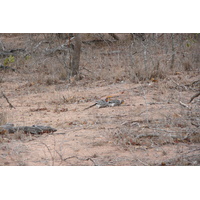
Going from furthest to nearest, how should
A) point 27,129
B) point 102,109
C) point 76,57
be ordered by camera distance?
1. point 76,57
2. point 102,109
3. point 27,129

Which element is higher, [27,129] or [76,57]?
[76,57]

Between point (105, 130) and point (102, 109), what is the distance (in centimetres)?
116

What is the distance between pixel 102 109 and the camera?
15.7ft

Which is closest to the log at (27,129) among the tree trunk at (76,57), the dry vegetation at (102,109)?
the dry vegetation at (102,109)

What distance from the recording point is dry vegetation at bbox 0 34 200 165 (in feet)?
9.76

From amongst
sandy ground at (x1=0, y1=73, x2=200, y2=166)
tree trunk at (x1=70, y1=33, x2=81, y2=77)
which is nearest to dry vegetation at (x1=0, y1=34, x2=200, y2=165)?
sandy ground at (x1=0, y1=73, x2=200, y2=166)

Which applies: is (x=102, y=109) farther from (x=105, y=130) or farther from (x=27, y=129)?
(x=27, y=129)

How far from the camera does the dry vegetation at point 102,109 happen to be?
9.76 ft

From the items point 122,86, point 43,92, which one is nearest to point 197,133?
point 122,86

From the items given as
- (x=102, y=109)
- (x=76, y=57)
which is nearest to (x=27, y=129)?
(x=102, y=109)

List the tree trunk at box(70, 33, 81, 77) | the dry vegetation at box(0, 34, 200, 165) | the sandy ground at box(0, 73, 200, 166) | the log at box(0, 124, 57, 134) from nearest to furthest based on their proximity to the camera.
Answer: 1. the sandy ground at box(0, 73, 200, 166)
2. the dry vegetation at box(0, 34, 200, 165)
3. the log at box(0, 124, 57, 134)
4. the tree trunk at box(70, 33, 81, 77)

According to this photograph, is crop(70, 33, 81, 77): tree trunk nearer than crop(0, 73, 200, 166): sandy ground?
No

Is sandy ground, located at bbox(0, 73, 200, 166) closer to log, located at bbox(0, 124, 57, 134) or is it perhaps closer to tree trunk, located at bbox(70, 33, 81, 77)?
log, located at bbox(0, 124, 57, 134)
